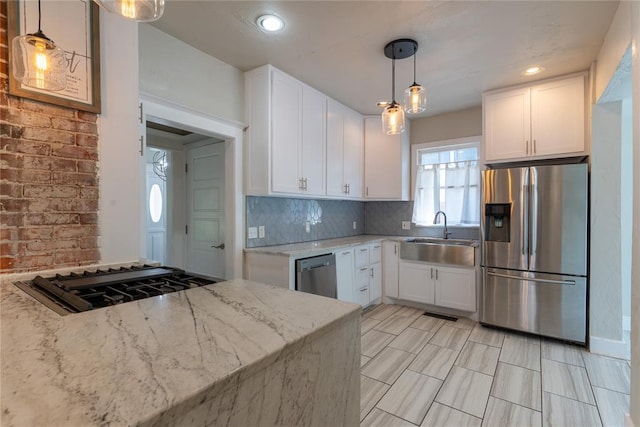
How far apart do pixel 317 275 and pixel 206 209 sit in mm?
1506

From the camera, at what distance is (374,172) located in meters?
4.14

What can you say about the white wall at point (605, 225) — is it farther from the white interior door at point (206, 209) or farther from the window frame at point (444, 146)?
the white interior door at point (206, 209)

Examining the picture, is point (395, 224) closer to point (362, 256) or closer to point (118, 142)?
point (362, 256)

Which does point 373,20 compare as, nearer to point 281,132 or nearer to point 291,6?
point 291,6

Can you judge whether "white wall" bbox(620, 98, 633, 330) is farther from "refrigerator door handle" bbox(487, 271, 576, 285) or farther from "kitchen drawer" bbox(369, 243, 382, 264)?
"kitchen drawer" bbox(369, 243, 382, 264)

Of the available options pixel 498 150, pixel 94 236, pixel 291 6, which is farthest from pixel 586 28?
pixel 94 236

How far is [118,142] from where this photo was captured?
5.70ft

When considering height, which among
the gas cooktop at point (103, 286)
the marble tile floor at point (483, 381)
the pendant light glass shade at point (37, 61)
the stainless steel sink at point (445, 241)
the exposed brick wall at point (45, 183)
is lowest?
the marble tile floor at point (483, 381)

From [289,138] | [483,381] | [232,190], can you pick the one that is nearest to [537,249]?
[483,381]

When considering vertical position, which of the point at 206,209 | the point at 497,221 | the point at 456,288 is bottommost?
the point at 456,288

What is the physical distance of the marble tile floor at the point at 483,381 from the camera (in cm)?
183

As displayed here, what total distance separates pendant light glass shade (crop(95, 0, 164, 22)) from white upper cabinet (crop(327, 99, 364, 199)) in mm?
2437

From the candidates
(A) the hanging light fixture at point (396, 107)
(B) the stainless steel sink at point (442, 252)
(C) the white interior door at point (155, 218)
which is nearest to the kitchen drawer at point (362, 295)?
(B) the stainless steel sink at point (442, 252)

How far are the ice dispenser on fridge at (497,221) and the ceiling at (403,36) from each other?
1270 millimetres
